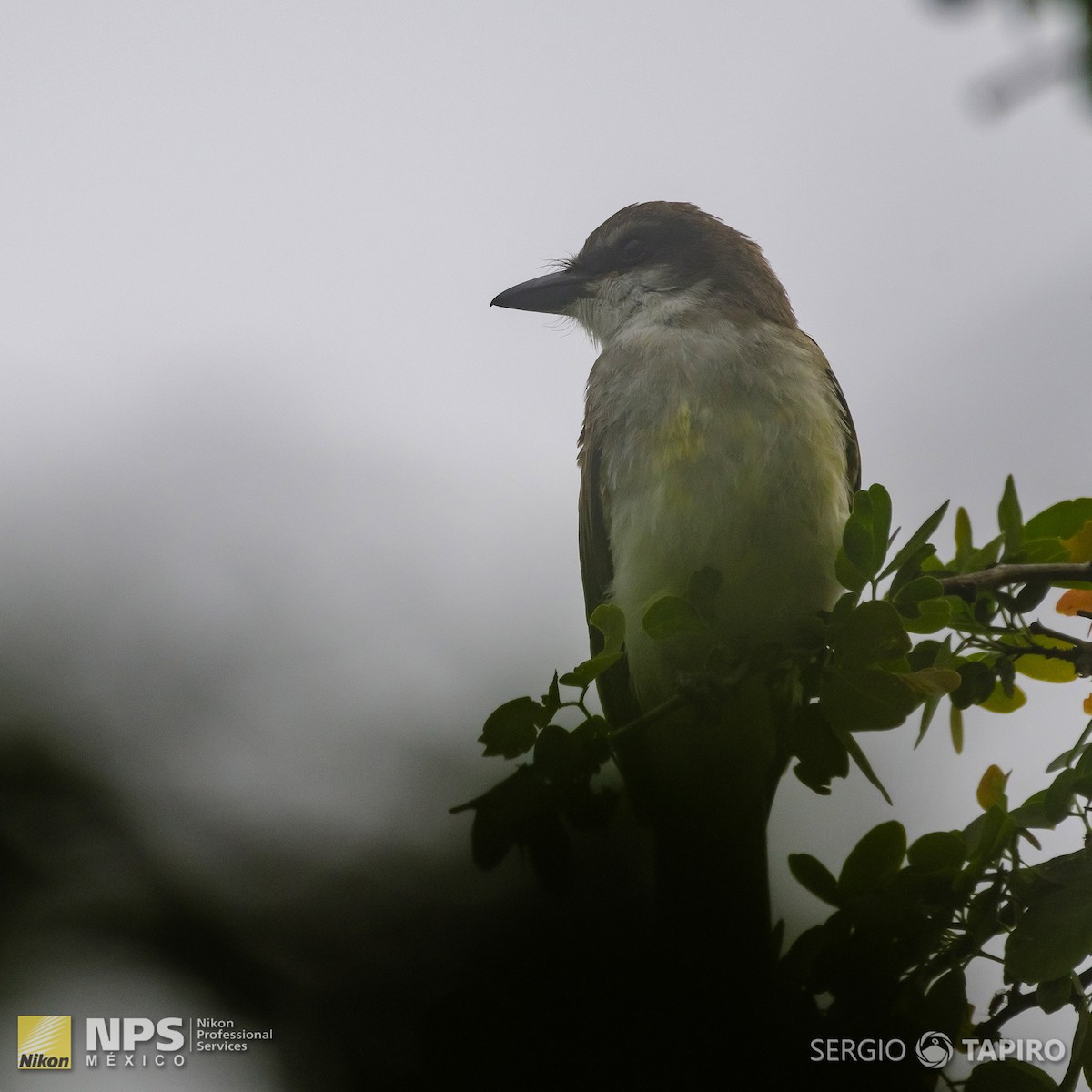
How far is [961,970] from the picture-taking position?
138 centimetres

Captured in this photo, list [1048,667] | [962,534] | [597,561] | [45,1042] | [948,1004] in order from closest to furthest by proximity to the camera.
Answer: [948,1004] < [1048,667] < [962,534] < [45,1042] < [597,561]

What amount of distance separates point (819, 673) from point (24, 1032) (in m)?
1.66

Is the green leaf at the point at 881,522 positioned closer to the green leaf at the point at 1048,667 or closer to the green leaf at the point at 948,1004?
the green leaf at the point at 1048,667

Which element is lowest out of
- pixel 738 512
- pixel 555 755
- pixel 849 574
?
pixel 555 755

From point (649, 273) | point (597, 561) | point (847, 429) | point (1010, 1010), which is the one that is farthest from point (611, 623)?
point (649, 273)

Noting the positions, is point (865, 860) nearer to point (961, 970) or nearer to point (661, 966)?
point (961, 970)

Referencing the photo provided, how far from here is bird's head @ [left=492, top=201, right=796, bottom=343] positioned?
9.16 feet

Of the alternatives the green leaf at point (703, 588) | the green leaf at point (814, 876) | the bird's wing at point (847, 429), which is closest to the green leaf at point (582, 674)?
the green leaf at point (703, 588)

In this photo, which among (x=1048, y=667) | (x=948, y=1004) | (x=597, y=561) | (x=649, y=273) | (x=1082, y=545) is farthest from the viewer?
(x=649, y=273)

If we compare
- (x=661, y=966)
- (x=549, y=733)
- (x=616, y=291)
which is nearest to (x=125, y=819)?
(x=661, y=966)

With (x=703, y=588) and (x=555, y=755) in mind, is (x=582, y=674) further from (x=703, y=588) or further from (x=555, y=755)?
(x=703, y=588)

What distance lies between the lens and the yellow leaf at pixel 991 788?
1548 millimetres

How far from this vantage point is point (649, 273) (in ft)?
9.59

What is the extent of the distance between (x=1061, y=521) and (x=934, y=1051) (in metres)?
0.76
